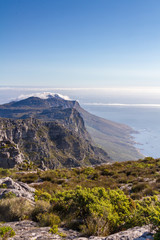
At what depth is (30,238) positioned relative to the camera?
20.2 feet

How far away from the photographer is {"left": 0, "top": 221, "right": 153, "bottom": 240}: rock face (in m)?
5.59

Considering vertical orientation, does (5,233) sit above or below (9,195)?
above

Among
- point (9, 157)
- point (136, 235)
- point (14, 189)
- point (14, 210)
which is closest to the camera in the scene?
point (136, 235)

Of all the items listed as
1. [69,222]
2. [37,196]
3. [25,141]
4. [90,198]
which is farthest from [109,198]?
[25,141]

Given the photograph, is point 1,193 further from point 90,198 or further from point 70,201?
point 90,198

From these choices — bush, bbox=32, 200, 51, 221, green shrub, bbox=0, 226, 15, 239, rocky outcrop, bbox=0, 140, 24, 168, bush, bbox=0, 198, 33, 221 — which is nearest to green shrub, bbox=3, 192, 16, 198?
bush, bbox=0, 198, 33, 221

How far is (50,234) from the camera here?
657cm

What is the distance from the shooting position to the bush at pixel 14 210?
8.62 metres

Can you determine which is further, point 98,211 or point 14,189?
point 14,189

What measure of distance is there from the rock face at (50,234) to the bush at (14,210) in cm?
60

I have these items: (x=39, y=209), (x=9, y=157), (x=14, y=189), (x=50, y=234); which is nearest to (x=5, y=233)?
(x=50, y=234)

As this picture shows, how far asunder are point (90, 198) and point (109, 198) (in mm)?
1297

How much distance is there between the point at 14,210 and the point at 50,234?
10.7 feet

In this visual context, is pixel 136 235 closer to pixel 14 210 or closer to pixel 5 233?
pixel 5 233
